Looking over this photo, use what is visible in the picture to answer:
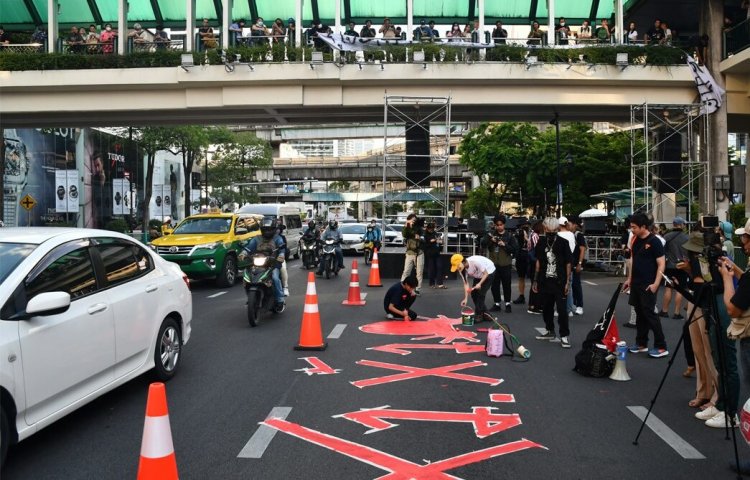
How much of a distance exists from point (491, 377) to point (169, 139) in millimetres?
32230

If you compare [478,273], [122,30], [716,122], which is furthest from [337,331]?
[122,30]

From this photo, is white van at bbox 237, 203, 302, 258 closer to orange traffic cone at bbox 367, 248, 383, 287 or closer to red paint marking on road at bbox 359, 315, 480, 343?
orange traffic cone at bbox 367, 248, 383, 287

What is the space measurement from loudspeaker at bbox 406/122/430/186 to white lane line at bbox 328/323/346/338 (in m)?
12.0

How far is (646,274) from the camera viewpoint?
323 inches

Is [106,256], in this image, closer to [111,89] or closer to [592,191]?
[111,89]

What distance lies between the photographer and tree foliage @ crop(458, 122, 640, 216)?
31094mm

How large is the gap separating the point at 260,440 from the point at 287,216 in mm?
19948

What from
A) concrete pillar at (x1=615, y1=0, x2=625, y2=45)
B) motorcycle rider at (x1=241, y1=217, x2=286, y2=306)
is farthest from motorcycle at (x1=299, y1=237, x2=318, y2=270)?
concrete pillar at (x1=615, y1=0, x2=625, y2=45)

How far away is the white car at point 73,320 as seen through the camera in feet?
14.0

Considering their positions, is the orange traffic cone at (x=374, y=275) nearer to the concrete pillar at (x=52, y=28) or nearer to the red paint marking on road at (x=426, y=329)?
the red paint marking on road at (x=426, y=329)

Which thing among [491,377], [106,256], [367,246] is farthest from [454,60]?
[106,256]

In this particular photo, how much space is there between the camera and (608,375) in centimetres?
730

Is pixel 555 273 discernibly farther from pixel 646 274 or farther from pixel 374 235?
pixel 374 235

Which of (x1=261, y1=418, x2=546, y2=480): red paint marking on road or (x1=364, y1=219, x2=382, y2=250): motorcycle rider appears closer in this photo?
(x1=261, y1=418, x2=546, y2=480): red paint marking on road
